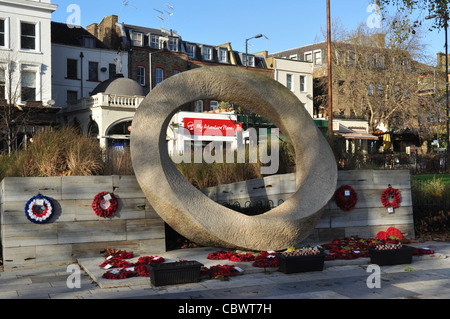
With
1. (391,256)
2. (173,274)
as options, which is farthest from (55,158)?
(391,256)

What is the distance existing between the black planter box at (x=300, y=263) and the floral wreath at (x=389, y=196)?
14.9ft

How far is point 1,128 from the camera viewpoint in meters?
29.5

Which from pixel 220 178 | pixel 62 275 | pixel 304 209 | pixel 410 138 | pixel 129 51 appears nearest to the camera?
pixel 62 275

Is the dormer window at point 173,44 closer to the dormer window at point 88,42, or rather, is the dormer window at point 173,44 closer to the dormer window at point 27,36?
the dormer window at point 88,42

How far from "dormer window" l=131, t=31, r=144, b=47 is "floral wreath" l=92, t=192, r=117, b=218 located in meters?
36.6

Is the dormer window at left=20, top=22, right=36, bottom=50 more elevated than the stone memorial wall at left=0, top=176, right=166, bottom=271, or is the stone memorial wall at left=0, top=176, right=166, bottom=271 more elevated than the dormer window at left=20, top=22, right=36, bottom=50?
the dormer window at left=20, top=22, right=36, bottom=50

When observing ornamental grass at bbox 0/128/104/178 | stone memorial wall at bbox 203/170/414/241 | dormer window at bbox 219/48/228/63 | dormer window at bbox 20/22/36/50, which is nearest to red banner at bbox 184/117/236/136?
dormer window at bbox 20/22/36/50

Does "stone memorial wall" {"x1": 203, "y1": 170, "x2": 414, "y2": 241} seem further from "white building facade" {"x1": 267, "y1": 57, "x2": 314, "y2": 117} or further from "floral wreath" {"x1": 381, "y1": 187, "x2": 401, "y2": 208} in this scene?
"white building facade" {"x1": 267, "y1": 57, "x2": 314, "y2": 117}

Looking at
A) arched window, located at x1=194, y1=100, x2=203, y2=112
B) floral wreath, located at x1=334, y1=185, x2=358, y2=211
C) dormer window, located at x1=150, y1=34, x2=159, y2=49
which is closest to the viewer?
floral wreath, located at x1=334, y1=185, x2=358, y2=211

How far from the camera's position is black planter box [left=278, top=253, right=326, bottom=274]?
356 inches

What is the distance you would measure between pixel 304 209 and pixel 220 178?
3.95m

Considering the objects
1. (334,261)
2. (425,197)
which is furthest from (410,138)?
(334,261)

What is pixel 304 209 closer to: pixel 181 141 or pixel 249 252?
pixel 249 252

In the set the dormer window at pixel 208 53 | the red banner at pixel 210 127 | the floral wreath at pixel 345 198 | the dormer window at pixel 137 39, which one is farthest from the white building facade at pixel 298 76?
the floral wreath at pixel 345 198
